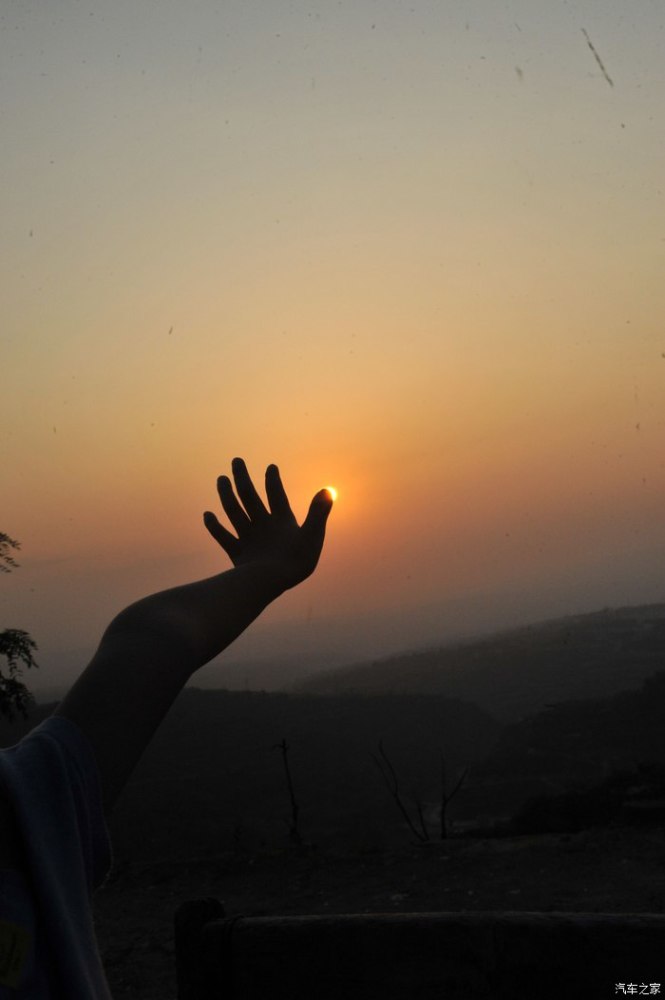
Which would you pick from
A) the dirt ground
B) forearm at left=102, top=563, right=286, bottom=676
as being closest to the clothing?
forearm at left=102, top=563, right=286, bottom=676

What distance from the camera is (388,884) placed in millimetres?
11664

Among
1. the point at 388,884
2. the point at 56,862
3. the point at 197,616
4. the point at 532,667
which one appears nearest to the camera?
the point at 56,862

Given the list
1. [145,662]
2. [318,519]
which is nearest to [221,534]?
[318,519]

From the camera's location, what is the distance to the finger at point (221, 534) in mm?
1675

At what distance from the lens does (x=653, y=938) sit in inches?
77.4

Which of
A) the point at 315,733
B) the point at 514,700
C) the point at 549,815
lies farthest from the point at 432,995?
the point at 514,700

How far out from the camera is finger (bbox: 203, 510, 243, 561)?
1.67m

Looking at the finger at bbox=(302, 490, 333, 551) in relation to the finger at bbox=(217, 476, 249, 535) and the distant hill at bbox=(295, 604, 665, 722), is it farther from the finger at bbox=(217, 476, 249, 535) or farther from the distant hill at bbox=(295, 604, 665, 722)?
the distant hill at bbox=(295, 604, 665, 722)

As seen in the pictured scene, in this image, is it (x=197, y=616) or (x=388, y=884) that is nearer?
(x=197, y=616)

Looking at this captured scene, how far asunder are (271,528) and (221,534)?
12 cm

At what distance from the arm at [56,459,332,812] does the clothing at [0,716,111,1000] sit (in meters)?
0.04

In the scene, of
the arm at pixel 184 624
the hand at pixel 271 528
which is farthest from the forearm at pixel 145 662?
the hand at pixel 271 528

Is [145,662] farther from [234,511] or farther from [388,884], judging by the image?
[388,884]

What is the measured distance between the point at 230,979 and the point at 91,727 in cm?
148
